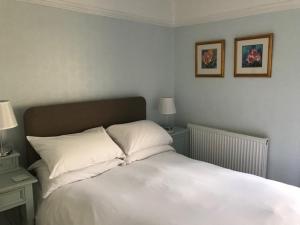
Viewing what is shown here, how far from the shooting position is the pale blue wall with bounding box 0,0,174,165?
238 centimetres

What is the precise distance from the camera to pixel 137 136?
8.91 ft

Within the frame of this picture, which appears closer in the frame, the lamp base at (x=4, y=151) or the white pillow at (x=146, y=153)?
the lamp base at (x=4, y=151)

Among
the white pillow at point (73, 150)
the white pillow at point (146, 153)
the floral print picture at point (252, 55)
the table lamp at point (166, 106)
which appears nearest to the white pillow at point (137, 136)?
the white pillow at point (146, 153)

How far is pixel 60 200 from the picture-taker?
1.98 m

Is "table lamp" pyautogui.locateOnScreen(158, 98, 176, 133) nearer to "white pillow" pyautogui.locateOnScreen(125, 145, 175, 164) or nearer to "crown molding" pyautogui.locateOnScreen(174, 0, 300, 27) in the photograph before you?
"white pillow" pyautogui.locateOnScreen(125, 145, 175, 164)

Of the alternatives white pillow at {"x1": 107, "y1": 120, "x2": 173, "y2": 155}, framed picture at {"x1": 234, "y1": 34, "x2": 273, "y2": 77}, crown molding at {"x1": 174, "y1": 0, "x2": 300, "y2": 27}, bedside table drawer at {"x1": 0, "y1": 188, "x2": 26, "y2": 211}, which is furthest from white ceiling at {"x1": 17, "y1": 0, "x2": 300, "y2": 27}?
bedside table drawer at {"x1": 0, "y1": 188, "x2": 26, "y2": 211}

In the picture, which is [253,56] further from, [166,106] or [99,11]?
[99,11]

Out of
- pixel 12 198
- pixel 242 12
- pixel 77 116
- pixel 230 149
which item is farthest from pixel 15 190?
pixel 242 12

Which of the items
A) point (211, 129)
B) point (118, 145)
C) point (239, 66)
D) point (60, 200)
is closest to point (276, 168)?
point (211, 129)

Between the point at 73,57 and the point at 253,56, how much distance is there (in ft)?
6.24

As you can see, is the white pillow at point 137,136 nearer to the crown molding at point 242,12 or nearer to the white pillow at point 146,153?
the white pillow at point 146,153

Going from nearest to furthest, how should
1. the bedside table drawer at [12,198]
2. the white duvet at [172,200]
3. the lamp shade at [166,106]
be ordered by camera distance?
1. the white duvet at [172,200]
2. the bedside table drawer at [12,198]
3. the lamp shade at [166,106]

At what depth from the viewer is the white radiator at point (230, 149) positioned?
9.45ft

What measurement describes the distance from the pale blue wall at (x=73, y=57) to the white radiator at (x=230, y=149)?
0.69 meters
